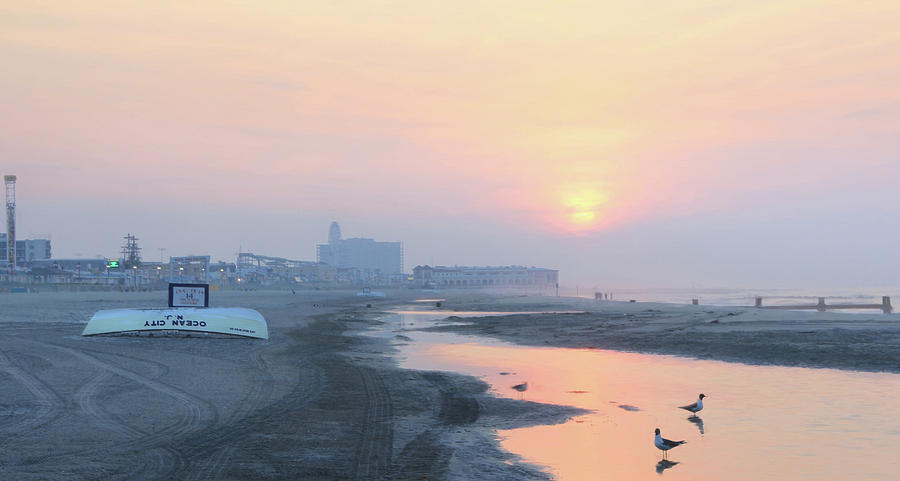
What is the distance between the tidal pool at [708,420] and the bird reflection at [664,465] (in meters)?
0.04

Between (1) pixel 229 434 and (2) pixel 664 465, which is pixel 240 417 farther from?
(2) pixel 664 465

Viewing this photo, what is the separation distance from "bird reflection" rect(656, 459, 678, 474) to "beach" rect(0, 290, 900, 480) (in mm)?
2117

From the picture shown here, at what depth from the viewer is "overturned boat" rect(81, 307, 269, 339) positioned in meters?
34.4

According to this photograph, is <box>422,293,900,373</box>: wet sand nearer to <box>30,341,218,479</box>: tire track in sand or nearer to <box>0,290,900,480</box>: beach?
<box>0,290,900,480</box>: beach

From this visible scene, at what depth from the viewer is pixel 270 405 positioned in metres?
18.1

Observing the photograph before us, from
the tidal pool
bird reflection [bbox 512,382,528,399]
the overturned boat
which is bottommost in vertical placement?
the tidal pool

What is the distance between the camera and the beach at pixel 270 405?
478 inches

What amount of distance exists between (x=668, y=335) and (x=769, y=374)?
14858mm

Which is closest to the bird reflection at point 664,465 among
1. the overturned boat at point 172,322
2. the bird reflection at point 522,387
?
the bird reflection at point 522,387

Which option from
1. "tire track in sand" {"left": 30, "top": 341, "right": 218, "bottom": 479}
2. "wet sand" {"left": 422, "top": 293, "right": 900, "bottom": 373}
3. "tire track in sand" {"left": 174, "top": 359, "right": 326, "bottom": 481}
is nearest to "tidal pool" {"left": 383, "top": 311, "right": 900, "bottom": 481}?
"wet sand" {"left": 422, "top": 293, "right": 900, "bottom": 373}

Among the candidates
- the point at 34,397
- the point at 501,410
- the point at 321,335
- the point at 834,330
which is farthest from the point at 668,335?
the point at 34,397

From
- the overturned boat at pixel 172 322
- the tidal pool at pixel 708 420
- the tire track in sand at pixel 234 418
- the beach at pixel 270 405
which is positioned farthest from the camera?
the overturned boat at pixel 172 322

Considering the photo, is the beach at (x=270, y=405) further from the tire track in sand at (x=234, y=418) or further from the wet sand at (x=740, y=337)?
the wet sand at (x=740, y=337)

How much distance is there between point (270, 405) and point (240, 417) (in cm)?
182
